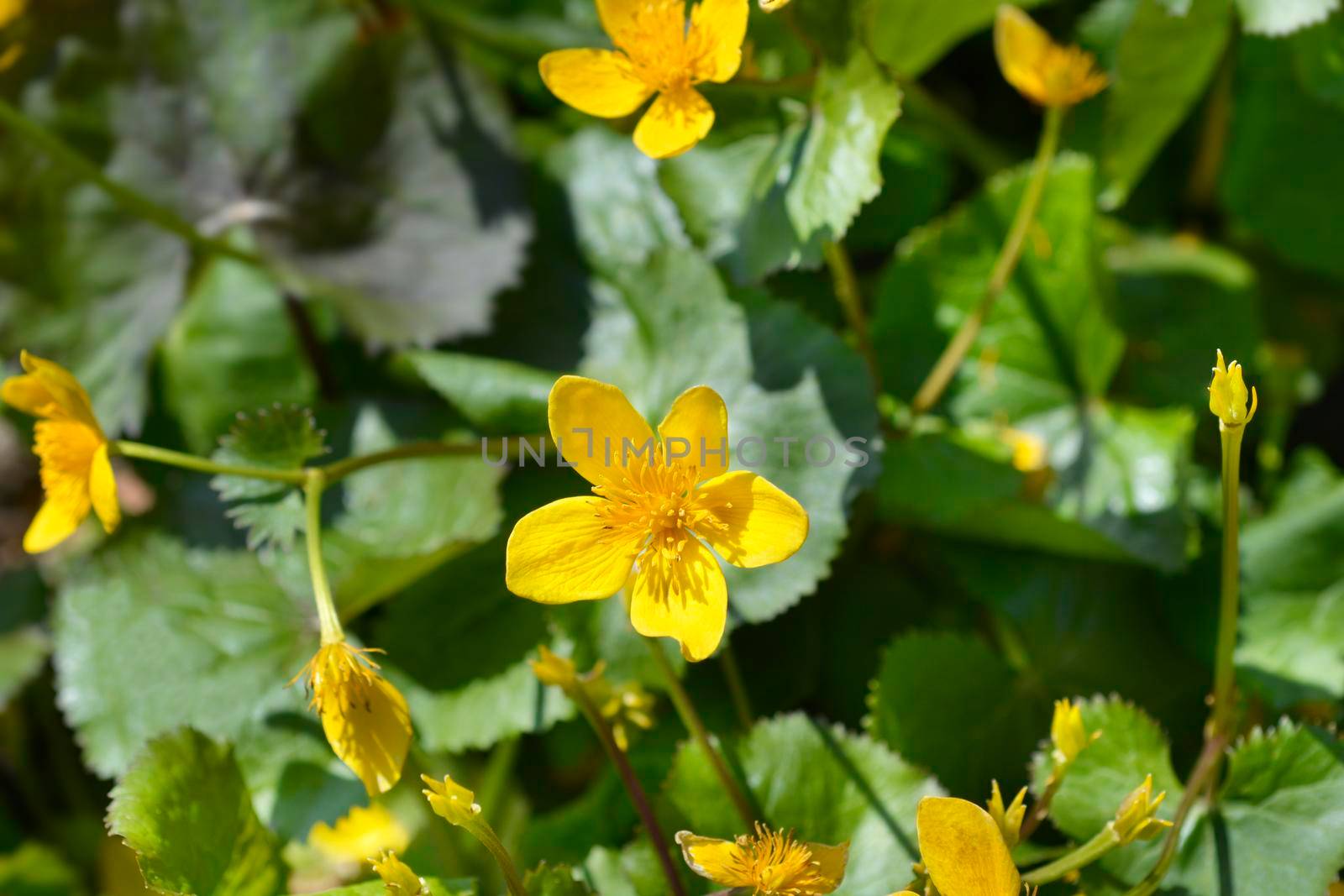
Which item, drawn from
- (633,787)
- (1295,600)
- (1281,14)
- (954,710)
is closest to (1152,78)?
(1281,14)

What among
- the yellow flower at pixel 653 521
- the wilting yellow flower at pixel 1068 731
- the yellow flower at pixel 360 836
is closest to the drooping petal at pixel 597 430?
the yellow flower at pixel 653 521

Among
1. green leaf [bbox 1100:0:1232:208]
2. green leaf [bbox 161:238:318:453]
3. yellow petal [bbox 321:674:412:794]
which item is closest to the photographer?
yellow petal [bbox 321:674:412:794]

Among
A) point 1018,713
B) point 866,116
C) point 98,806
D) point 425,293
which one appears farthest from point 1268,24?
point 98,806

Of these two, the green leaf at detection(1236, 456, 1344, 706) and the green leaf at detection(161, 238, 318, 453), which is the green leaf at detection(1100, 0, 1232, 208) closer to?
the green leaf at detection(1236, 456, 1344, 706)

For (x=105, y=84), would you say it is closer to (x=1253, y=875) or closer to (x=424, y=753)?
(x=424, y=753)

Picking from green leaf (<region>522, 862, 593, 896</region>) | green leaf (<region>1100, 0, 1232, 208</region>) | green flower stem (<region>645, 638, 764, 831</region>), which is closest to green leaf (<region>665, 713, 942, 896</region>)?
green flower stem (<region>645, 638, 764, 831</region>)

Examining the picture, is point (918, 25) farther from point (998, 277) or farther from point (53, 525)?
point (53, 525)
